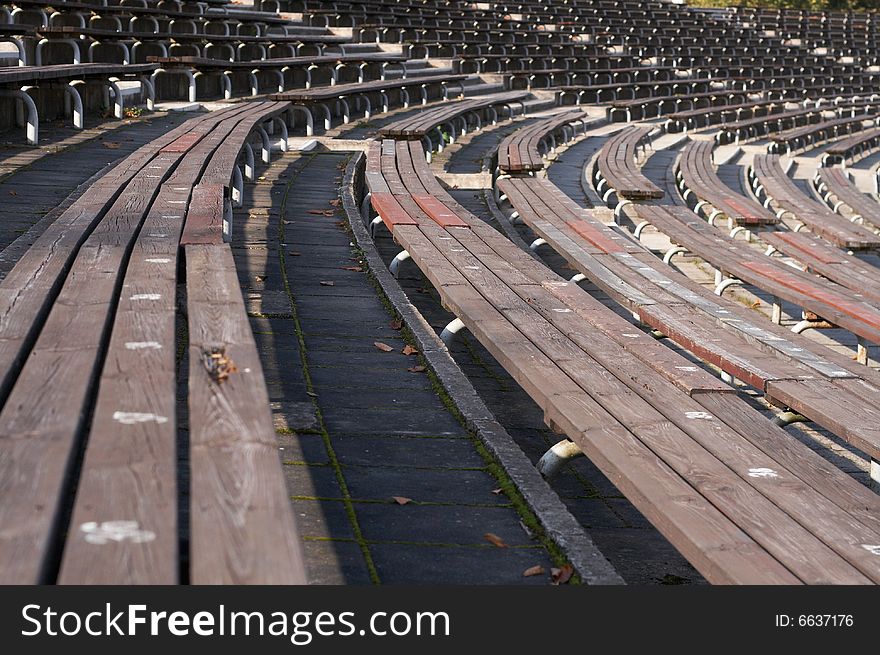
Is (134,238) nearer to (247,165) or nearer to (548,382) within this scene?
(548,382)

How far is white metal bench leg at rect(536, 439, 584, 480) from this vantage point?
3.40 m

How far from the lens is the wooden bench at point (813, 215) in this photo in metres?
8.02

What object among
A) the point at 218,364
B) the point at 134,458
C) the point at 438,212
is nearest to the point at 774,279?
the point at 438,212

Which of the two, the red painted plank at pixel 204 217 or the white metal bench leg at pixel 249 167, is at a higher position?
the red painted plank at pixel 204 217

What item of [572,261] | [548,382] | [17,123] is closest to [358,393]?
[548,382]

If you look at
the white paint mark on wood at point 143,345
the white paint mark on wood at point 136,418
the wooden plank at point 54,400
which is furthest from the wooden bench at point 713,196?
the white paint mark on wood at point 136,418

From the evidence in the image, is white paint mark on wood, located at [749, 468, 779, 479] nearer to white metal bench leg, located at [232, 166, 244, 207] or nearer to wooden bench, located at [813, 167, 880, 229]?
white metal bench leg, located at [232, 166, 244, 207]

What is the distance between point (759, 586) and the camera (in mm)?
2256

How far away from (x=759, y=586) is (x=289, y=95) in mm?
10824

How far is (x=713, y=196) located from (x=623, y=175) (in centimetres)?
84

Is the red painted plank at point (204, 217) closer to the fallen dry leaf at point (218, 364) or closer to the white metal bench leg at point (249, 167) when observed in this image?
the fallen dry leaf at point (218, 364)

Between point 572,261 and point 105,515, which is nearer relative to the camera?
point 105,515

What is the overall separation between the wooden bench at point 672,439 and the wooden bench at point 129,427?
3.04 feet

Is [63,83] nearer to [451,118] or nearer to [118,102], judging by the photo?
[118,102]
